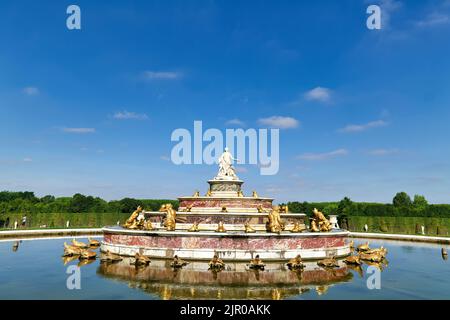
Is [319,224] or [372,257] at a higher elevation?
[319,224]

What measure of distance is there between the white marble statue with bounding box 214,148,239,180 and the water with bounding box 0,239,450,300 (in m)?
15.7

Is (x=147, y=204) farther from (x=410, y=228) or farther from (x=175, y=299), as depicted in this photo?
(x=175, y=299)

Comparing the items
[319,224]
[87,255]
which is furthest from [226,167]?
[87,255]

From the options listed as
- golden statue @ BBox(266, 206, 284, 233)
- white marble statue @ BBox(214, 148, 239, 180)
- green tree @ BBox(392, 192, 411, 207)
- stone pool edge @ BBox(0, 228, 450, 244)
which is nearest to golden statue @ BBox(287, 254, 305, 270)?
golden statue @ BBox(266, 206, 284, 233)

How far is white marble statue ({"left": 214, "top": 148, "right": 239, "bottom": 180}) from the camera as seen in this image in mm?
35497

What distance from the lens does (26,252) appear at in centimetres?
2556

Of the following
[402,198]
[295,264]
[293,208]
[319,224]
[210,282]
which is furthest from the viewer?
[402,198]

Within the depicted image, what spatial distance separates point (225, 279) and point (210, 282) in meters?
0.97

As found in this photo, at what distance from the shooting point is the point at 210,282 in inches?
619

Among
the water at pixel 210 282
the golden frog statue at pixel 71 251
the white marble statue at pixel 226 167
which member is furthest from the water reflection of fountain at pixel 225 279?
the white marble statue at pixel 226 167

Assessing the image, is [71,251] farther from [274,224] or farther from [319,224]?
[319,224]

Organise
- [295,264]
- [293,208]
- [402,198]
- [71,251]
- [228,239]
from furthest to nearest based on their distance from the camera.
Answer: [402,198], [293,208], [71,251], [228,239], [295,264]
